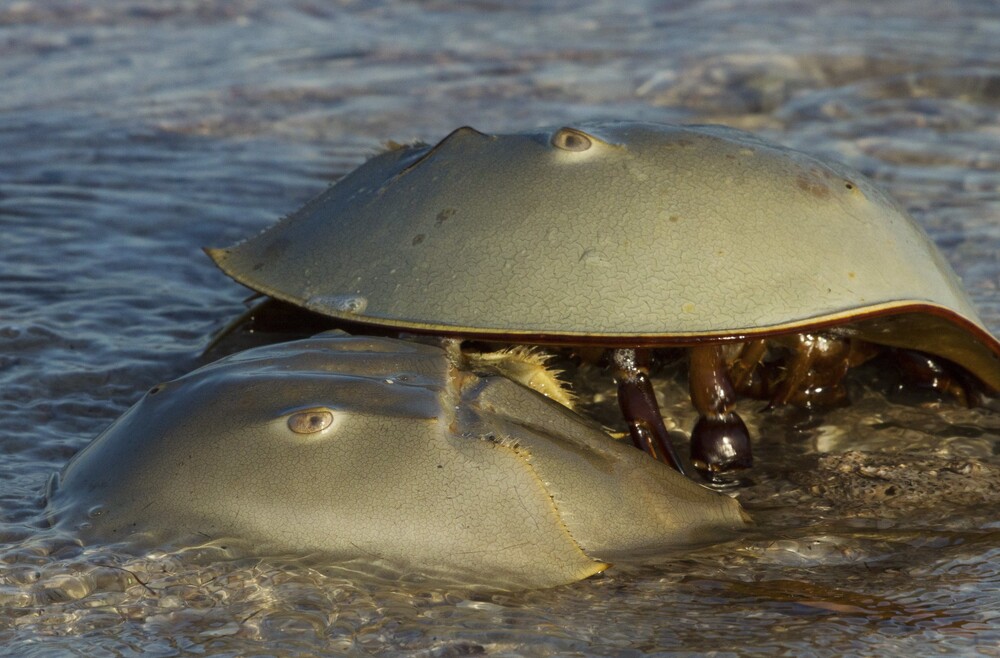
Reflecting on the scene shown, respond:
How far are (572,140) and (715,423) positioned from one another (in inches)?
24.8

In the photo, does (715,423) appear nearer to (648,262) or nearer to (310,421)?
(648,262)

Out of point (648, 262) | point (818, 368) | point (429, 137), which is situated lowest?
point (818, 368)

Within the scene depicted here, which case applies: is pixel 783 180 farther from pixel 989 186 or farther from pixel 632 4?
pixel 632 4

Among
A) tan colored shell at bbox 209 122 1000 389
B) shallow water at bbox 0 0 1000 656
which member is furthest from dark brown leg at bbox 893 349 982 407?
tan colored shell at bbox 209 122 1000 389

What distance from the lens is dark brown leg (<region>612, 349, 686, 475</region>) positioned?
2260 mm

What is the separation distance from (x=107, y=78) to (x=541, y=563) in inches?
178

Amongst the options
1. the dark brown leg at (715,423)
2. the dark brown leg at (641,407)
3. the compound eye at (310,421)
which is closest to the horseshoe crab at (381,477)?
the compound eye at (310,421)

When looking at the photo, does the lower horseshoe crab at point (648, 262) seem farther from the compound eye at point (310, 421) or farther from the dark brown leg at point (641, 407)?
the compound eye at point (310, 421)

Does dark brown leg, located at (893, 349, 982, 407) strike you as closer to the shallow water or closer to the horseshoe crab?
the shallow water

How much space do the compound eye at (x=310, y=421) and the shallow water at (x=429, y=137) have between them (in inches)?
8.4

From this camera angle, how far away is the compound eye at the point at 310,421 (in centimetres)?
190

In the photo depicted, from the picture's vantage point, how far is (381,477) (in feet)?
6.11

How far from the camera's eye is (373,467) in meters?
1.87

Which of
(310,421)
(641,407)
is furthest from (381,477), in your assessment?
(641,407)
